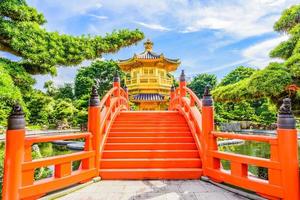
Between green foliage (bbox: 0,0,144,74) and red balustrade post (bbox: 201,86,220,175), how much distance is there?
9.57 feet

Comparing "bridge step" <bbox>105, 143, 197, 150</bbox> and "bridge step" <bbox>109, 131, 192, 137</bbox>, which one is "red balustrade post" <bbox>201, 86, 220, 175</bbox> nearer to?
"bridge step" <bbox>105, 143, 197, 150</bbox>

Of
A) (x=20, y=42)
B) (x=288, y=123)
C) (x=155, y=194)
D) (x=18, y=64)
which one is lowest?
(x=155, y=194)

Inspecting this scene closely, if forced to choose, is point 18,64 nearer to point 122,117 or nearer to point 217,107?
point 122,117

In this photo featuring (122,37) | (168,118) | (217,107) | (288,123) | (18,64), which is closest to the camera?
(288,123)

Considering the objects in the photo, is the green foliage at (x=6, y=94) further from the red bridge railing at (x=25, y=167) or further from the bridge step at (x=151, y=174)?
the bridge step at (x=151, y=174)

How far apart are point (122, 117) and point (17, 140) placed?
5017 mm

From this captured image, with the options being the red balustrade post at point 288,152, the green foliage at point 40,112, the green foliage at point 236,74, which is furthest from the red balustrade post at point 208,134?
the green foliage at point 236,74

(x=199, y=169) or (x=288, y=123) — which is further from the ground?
(x=288, y=123)

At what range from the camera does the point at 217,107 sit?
29844 mm

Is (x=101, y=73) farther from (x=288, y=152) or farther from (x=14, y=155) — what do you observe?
(x=288, y=152)

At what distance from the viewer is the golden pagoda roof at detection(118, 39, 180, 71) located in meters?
25.5

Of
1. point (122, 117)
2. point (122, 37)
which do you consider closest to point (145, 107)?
point (122, 117)

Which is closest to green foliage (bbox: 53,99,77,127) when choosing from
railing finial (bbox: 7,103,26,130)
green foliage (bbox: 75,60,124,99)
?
green foliage (bbox: 75,60,124,99)

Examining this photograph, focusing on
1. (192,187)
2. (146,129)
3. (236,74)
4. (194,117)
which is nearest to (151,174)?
(192,187)
